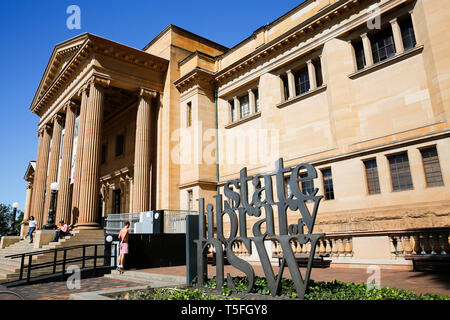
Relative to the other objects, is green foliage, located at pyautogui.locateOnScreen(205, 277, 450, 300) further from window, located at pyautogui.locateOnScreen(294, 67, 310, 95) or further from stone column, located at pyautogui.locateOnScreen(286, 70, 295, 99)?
window, located at pyautogui.locateOnScreen(294, 67, 310, 95)

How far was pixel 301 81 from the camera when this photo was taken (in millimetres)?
19328

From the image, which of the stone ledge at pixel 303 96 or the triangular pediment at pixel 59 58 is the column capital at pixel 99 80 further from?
the stone ledge at pixel 303 96

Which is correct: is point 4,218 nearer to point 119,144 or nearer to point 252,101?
point 119,144

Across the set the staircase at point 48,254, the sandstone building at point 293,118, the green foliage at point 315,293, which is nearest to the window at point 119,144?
the sandstone building at point 293,118

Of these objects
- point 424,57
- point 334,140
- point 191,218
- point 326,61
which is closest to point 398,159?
point 334,140

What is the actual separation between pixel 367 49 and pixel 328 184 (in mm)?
7026

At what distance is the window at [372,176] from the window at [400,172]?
680 mm

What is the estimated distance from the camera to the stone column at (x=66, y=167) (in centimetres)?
2352

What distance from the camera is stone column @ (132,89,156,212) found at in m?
22.4

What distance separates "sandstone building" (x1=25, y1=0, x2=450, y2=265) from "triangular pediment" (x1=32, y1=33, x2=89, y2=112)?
20 cm

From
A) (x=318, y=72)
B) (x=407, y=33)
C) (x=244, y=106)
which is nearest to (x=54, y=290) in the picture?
(x=318, y=72)

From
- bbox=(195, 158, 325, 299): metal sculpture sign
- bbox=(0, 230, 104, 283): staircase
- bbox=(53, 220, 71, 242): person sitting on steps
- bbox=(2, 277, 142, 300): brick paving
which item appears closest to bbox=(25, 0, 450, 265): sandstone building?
bbox=(0, 230, 104, 283): staircase

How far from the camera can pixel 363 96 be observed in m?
15.5
